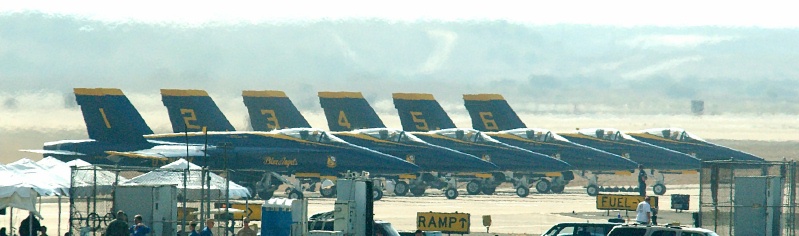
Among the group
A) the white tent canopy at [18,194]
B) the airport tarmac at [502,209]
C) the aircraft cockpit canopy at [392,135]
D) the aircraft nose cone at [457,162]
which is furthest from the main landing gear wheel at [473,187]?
A: the white tent canopy at [18,194]

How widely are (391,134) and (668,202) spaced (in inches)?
450

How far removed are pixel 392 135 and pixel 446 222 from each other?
28.2 metres

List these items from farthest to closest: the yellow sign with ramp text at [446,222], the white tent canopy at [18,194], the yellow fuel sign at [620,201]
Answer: the yellow fuel sign at [620,201], the yellow sign with ramp text at [446,222], the white tent canopy at [18,194]

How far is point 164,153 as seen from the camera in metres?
57.0

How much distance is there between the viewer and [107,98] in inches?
2383

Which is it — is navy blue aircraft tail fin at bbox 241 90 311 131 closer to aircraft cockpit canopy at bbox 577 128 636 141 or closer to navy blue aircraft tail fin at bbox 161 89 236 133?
navy blue aircraft tail fin at bbox 161 89 236 133

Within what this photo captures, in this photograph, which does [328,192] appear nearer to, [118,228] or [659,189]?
[659,189]

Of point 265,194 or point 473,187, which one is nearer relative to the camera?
point 265,194

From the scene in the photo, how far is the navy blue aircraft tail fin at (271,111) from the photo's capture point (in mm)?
68062

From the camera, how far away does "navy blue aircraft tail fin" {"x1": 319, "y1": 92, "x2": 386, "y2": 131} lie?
69188 millimetres

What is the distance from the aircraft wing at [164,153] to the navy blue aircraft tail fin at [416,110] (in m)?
14.8

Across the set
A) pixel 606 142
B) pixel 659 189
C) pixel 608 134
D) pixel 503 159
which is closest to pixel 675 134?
pixel 608 134

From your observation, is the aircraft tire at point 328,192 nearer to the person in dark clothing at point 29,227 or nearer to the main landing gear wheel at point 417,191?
the main landing gear wheel at point 417,191

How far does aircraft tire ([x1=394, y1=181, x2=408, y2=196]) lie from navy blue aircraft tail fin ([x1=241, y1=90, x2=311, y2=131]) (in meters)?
8.44
